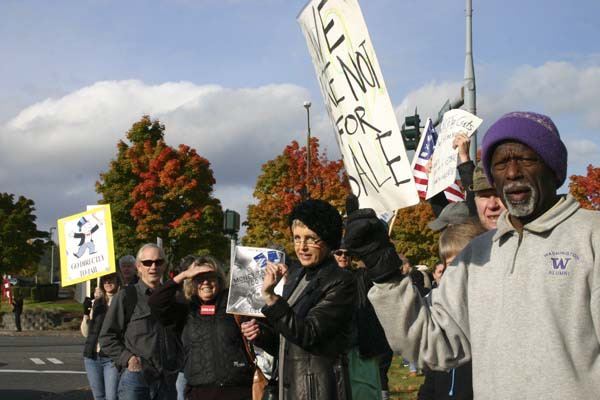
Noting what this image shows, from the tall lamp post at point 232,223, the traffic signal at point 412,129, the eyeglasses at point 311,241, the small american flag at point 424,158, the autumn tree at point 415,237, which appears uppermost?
the autumn tree at point 415,237

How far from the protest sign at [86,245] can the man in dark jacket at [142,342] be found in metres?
1.64

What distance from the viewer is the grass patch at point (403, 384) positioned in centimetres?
1043

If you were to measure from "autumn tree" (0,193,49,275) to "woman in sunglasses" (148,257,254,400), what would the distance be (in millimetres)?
62553

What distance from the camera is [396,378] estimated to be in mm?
12430

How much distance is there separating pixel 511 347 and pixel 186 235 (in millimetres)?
49999

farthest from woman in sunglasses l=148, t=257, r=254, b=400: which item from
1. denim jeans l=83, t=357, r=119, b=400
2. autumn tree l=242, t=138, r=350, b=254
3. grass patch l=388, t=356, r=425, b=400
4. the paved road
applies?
autumn tree l=242, t=138, r=350, b=254

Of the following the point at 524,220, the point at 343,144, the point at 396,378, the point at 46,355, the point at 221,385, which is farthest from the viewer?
the point at 46,355

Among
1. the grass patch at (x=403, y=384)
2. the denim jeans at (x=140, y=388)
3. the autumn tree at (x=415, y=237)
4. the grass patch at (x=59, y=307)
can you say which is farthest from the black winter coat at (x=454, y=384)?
the autumn tree at (x=415, y=237)

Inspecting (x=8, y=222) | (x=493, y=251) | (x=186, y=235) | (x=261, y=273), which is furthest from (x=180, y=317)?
(x=8, y=222)

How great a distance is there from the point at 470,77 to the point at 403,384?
22.1 ft

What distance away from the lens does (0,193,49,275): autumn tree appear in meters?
65.1

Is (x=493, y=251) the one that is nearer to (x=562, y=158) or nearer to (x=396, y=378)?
(x=562, y=158)

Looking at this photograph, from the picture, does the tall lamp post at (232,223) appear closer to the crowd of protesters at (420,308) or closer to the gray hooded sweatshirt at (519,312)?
the crowd of protesters at (420,308)

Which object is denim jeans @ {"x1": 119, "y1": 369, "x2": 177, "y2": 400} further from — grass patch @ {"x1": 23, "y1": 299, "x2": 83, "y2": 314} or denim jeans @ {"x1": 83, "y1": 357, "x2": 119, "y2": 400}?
grass patch @ {"x1": 23, "y1": 299, "x2": 83, "y2": 314}
